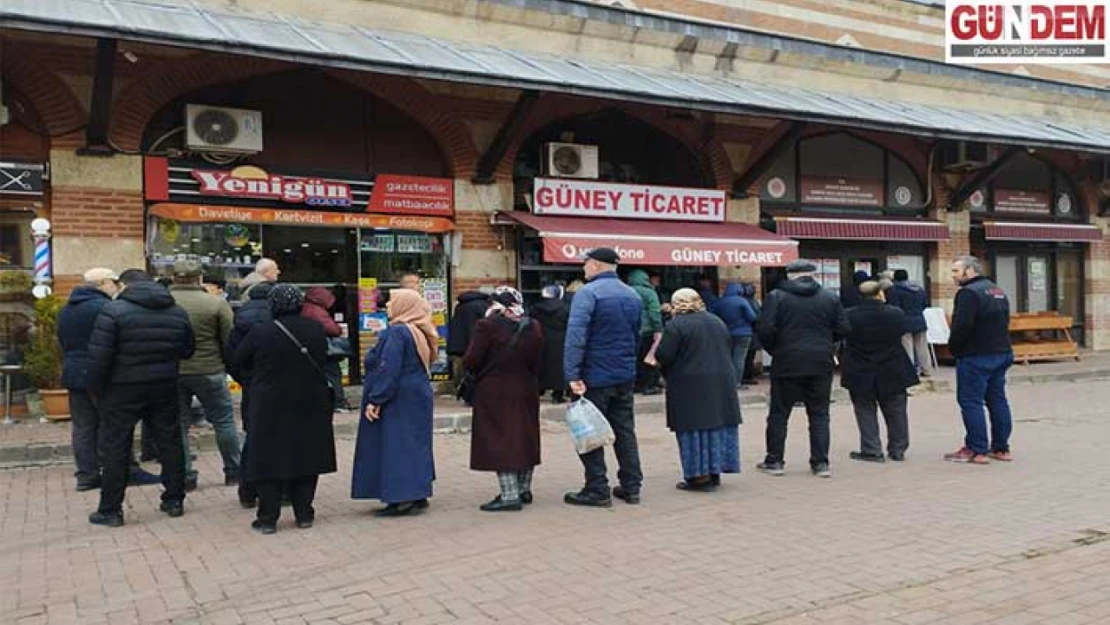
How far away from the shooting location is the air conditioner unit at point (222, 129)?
10.9 metres

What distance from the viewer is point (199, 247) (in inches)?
441

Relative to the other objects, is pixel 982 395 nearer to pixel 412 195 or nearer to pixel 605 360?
pixel 605 360

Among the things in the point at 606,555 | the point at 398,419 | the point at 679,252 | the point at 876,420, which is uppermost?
the point at 679,252

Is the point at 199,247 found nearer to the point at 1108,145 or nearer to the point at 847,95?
the point at 847,95

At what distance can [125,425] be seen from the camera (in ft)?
20.5

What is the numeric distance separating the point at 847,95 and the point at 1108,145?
470cm

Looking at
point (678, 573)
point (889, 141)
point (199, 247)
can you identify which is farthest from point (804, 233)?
point (678, 573)

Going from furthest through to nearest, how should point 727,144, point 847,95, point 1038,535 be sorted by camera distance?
1. point 847,95
2. point 727,144
3. point 1038,535

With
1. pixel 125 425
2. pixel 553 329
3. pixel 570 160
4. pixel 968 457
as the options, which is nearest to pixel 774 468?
pixel 968 457

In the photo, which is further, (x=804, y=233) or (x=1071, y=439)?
(x=804, y=233)

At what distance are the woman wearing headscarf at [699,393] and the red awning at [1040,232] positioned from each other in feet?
42.9

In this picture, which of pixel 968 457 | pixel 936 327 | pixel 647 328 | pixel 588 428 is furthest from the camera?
pixel 936 327

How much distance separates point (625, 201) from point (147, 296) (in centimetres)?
840

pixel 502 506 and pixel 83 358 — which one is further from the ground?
pixel 83 358
